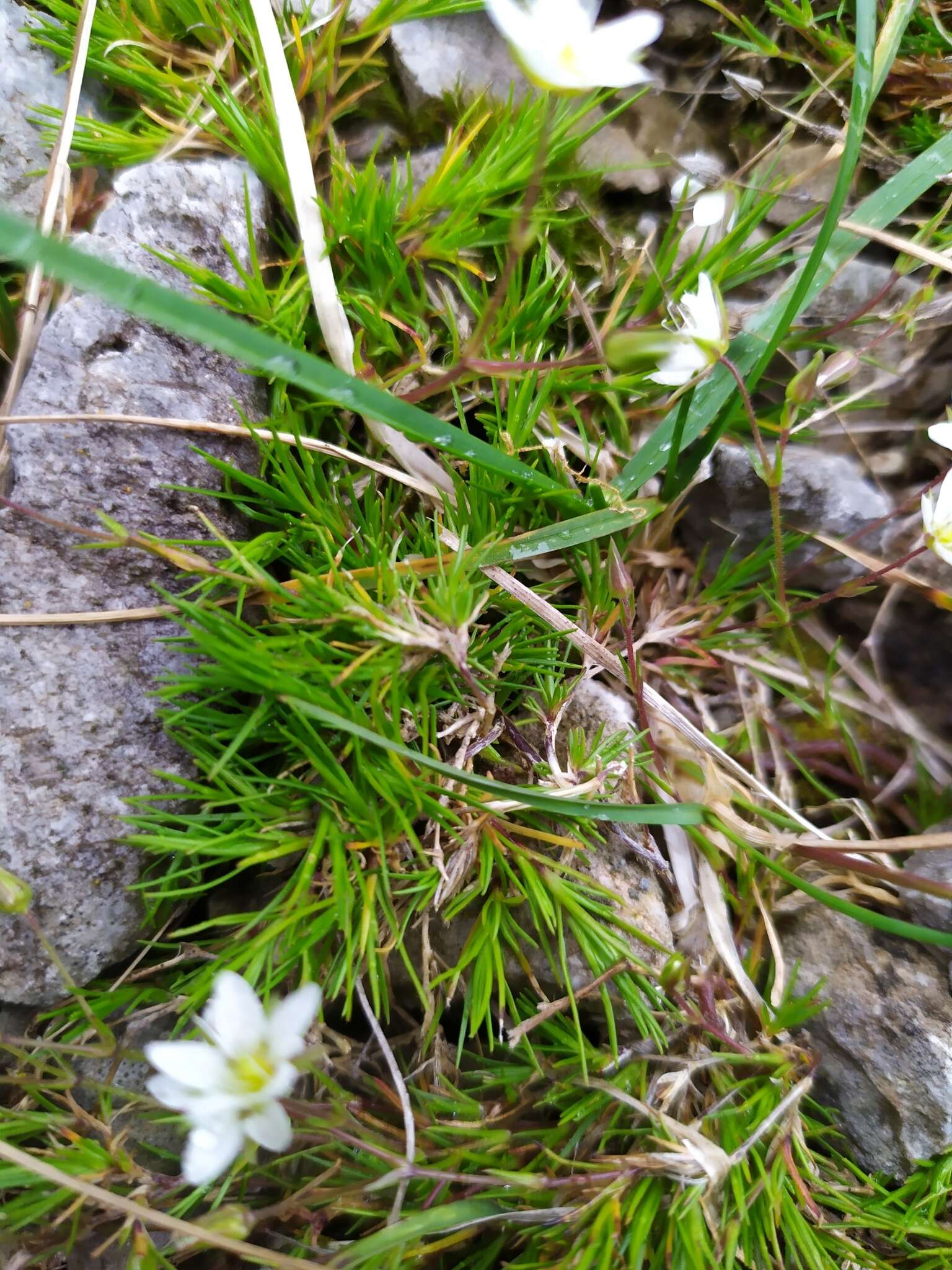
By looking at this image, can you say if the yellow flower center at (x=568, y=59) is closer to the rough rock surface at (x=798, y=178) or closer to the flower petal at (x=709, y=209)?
the flower petal at (x=709, y=209)

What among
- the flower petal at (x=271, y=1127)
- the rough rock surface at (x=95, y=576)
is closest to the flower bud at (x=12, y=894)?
the rough rock surface at (x=95, y=576)

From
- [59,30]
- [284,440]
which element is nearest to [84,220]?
[59,30]

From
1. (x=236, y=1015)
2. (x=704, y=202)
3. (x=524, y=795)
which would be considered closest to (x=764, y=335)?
(x=704, y=202)

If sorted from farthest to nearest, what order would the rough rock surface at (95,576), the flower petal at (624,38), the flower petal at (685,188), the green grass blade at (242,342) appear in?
the flower petal at (685,188)
the rough rock surface at (95,576)
the flower petal at (624,38)
the green grass blade at (242,342)

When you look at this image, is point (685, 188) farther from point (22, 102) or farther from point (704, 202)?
point (22, 102)

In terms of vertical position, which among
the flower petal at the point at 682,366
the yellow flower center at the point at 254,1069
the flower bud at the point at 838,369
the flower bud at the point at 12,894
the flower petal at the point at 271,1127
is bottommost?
the flower bud at the point at 12,894

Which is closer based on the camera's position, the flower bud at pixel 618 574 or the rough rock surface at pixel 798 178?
the flower bud at pixel 618 574

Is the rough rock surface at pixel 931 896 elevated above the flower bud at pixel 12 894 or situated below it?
above

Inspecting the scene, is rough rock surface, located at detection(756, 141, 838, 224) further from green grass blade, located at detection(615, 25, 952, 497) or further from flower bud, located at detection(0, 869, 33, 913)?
flower bud, located at detection(0, 869, 33, 913)
